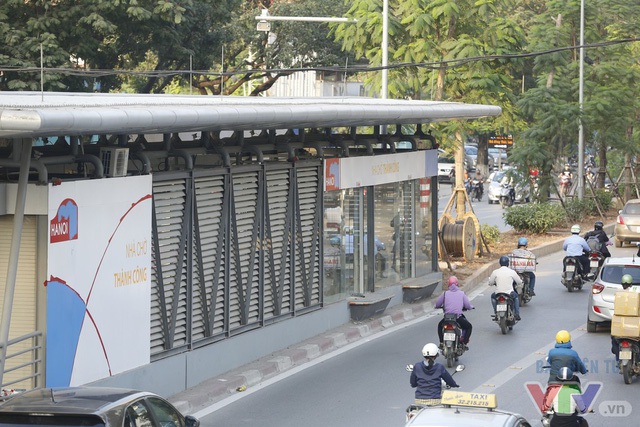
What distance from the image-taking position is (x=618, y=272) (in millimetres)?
19812

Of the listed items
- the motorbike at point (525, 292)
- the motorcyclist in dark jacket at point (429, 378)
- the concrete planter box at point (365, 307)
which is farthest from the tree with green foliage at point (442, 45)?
the motorcyclist in dark jacket at point (429, 378)

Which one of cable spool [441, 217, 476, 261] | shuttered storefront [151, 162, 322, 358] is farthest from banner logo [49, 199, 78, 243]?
cable spool [441, 217, 476, 261]

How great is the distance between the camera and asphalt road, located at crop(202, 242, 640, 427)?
1389cm

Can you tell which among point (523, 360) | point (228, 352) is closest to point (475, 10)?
point (523, 360)

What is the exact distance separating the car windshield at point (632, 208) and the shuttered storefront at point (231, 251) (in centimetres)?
1758

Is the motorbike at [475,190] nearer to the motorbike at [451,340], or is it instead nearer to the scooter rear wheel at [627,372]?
the motorbike at [451,340]

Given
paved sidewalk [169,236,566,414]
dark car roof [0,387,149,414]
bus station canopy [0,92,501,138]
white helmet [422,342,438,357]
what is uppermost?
bus station canopy [0,92,501,138]

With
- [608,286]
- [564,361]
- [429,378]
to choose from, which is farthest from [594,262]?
[429,378]

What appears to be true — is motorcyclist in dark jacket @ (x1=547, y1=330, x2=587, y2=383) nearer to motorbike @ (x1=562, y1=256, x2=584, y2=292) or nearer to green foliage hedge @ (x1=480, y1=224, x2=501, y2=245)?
motorbike @ (x1=562, y1=256, x2=584, y2=292)

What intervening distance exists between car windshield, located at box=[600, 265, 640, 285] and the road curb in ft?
12.7

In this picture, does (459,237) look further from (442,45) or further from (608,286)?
(608,286)

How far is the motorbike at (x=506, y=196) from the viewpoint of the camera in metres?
54.3

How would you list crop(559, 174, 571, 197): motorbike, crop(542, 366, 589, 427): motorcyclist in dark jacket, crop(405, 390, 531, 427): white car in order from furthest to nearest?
crop(559, 174, 571, 197): motorbike
crop(542, 366, 589, 427): motorcyclist in dark jacket
crop(405, 390, 531, 427): white car

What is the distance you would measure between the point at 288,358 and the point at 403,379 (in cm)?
184
